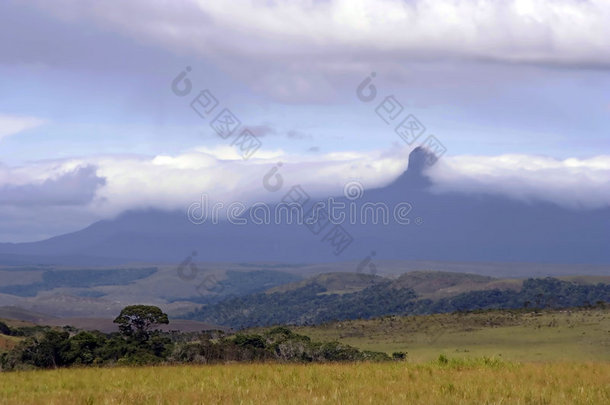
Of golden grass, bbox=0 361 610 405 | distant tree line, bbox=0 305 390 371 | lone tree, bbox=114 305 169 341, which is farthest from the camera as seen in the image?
lone tree, bbox=114 305 169 341

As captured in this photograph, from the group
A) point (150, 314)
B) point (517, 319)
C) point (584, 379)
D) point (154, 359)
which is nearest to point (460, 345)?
point (517, 319)

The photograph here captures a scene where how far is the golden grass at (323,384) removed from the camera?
19.6m

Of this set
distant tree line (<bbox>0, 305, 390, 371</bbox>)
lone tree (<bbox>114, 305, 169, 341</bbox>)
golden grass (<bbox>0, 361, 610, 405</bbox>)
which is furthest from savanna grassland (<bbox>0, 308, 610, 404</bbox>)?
lone tree (<bbox>114, 305, 169, 341</bbox>)

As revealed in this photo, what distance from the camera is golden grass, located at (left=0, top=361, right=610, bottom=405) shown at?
19.6m

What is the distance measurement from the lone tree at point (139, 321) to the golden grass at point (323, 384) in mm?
33915

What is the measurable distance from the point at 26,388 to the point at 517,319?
97044 millimetres

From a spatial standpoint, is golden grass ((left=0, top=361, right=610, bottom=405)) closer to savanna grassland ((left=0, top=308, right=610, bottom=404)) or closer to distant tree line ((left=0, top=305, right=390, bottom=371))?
savanna grassland ((left=0, top=308, right=610, bottom=404))

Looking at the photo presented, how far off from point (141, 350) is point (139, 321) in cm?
623

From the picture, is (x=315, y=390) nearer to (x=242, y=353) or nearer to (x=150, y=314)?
(x=242, y=353)

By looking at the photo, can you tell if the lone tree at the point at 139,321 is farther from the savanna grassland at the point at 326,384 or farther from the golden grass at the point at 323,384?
the savanna grassland at the point at 326,384

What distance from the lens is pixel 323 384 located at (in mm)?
22203

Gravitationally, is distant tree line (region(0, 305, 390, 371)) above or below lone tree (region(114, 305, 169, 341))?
below

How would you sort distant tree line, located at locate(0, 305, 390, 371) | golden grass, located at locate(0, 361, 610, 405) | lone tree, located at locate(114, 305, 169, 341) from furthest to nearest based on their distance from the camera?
lone tree, located at locate(114, 305, 169, 341) → distant tree line, located at locate(0, 305, 390, 371) → golden grass, located at locate(0, 361, 610, 405)

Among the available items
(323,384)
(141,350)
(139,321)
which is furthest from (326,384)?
(139,321)
